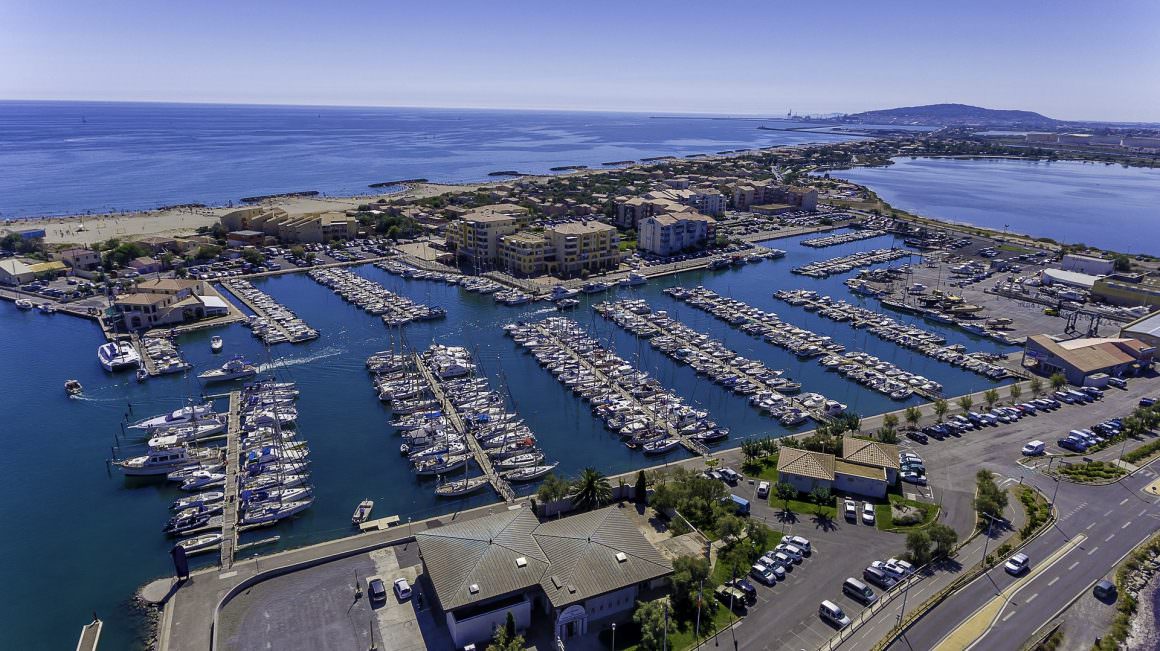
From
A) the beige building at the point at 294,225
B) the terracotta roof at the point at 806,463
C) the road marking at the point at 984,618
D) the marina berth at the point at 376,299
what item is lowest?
the marina berth at the point at 376,299

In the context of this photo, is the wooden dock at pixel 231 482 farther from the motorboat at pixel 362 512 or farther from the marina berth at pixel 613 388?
the marina berth at pixel 613 388

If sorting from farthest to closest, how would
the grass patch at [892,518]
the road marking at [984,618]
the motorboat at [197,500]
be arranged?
the motorboat at [197,500] → the grass patch at [892,518] → the road marking at [984,618]

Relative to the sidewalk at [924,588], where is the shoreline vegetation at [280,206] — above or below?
above

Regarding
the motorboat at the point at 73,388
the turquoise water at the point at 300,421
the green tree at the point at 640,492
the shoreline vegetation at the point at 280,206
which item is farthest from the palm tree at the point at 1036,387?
the motorboat at the point at 73,388

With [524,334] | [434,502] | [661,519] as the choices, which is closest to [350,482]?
[434,502]

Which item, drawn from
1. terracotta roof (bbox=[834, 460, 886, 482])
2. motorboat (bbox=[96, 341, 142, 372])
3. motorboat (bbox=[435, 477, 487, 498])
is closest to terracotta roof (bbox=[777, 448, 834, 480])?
terracotta roof (bbox=[834, 460, 886, 482])

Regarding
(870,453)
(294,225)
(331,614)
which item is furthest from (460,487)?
(294,225)

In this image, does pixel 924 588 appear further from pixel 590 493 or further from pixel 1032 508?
pixel 590 493

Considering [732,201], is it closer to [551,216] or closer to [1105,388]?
[551,216]
